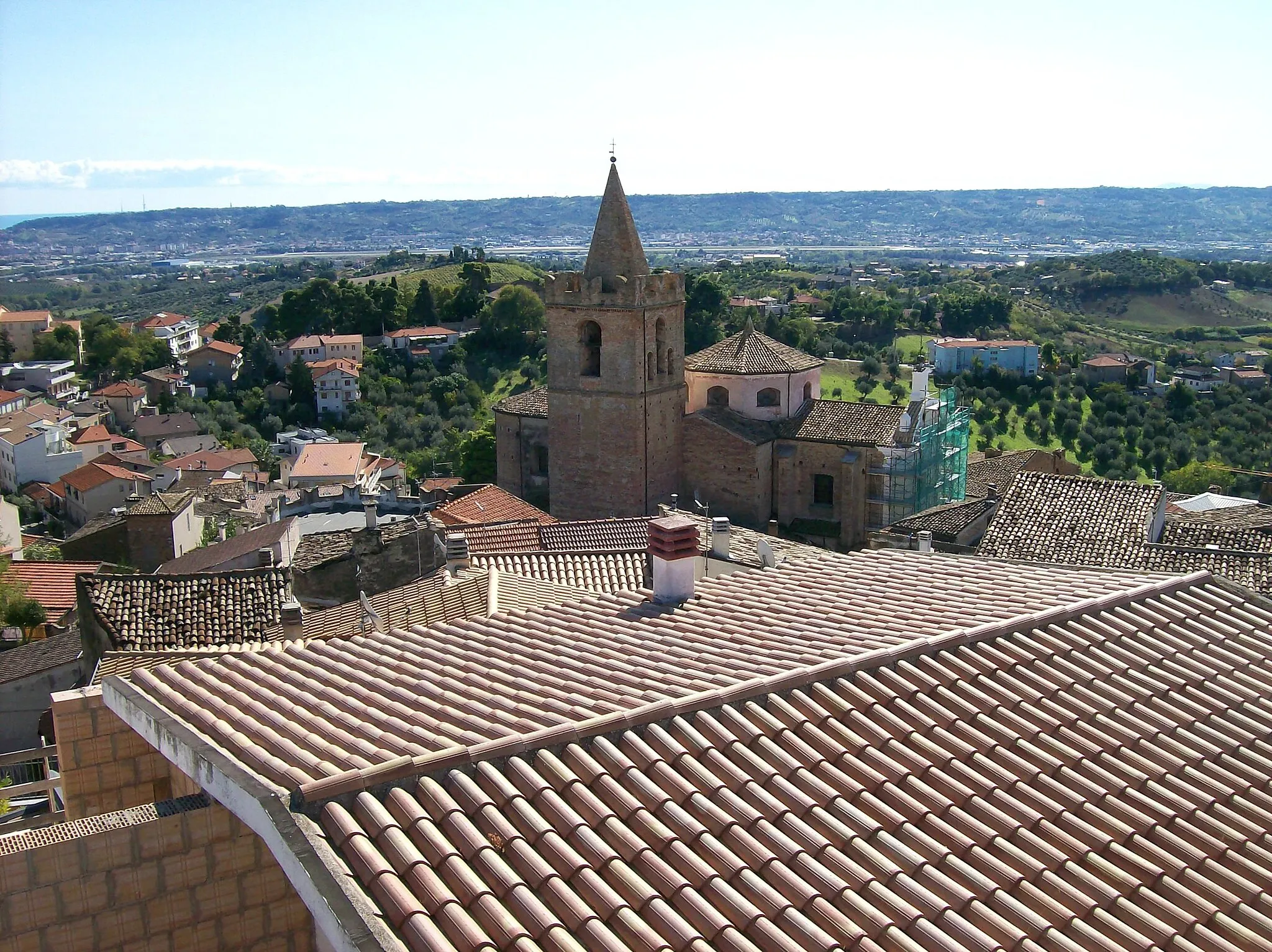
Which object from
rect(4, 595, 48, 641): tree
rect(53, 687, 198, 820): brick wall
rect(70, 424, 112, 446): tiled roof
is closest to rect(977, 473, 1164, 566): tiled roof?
rect(53, 687, 198, 820): brick wall

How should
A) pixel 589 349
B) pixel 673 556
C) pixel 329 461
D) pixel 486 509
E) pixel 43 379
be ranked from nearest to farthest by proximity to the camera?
pixel 673 556
pixel 486 509
pixel 589 349
pixel 329 461
pixel 43 379

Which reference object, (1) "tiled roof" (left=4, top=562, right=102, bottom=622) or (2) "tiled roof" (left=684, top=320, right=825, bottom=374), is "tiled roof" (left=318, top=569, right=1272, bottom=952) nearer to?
(2) "tiled roof" (left=684, top=320, right=825, bottom=374)

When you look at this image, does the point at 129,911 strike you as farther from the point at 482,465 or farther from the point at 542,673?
the point at 482,465

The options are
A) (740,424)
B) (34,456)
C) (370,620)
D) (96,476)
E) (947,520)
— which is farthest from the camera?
(34,456)

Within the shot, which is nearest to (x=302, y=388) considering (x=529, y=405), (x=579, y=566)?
(x=529, y=405)

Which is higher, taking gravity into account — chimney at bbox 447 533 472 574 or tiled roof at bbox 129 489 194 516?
chimney at bbox 447 533 472 574

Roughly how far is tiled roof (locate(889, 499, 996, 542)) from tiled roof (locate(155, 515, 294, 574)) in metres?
10.1

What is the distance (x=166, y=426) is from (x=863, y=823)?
50.3 m

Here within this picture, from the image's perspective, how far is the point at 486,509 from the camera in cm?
2370

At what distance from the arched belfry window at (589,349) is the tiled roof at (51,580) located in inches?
405

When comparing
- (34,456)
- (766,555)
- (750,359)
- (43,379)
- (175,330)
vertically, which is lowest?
(34,456)

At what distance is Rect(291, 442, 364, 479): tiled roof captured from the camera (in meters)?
40.1

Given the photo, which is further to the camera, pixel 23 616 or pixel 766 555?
pixel 23 616

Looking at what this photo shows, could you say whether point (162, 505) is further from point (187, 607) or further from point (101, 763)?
point (101, 763)
